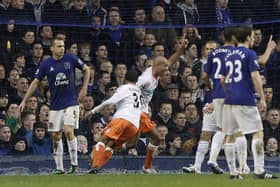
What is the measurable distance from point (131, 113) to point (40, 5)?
18.9 ft

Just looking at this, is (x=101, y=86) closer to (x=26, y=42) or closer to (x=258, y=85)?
(x=26, y=42)

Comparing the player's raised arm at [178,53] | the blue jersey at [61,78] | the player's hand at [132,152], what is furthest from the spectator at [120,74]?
the blue jersey at [61,78]

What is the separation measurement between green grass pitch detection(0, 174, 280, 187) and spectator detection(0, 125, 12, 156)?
10.4ft

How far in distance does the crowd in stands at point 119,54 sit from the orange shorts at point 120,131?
2993mm

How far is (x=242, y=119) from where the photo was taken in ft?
43.6

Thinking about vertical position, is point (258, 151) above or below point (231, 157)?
above

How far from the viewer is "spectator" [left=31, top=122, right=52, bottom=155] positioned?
1825cm

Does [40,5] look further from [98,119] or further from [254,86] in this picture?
[254,86]

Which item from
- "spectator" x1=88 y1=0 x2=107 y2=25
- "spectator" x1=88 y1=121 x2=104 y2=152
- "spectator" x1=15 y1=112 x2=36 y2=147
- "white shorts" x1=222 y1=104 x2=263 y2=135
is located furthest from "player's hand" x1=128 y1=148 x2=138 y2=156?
"white shorts" x1=222 y1=104 x2=263 y2=135

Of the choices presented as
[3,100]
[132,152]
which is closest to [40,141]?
[3,100]

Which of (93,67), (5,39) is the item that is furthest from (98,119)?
(5,39)

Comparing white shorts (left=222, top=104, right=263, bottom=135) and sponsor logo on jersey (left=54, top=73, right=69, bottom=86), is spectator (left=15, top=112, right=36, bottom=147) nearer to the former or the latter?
sponsor logo on jersey (left=54, top=73, right=69, bottom=86)

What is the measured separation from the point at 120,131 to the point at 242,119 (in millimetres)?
2762

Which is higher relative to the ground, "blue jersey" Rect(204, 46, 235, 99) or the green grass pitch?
"blue jersey" Rect(204, 46, 235, 99)
